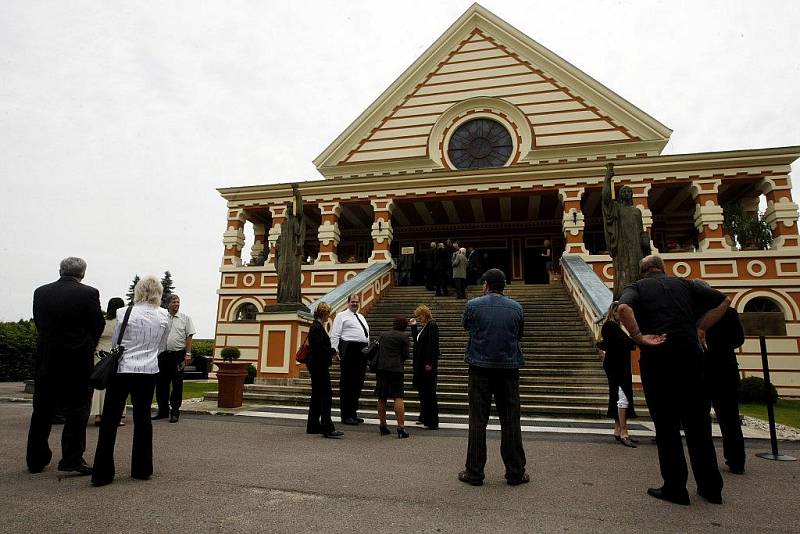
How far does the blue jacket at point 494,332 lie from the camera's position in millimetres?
4051

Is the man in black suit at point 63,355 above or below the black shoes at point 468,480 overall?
above

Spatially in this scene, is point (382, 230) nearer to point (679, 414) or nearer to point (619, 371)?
point (619, 371)

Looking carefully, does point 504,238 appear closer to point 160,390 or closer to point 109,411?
point 160,390

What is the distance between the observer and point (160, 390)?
730cm

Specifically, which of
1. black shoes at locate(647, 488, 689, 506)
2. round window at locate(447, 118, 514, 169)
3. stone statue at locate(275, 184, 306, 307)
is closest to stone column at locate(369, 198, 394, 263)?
round window at locate(447, 118, 514, 169)

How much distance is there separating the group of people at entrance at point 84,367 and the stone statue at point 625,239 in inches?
314

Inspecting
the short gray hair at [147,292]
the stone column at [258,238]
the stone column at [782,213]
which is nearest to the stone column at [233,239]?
the stone column at [258,238]

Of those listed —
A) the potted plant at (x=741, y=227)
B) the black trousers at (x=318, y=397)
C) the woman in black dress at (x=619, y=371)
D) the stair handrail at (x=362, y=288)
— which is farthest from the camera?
the potted plant at (x=741, y=227)

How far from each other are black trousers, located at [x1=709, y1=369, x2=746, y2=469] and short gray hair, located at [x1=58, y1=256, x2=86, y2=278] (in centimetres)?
595

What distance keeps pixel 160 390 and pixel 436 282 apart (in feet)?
30.8

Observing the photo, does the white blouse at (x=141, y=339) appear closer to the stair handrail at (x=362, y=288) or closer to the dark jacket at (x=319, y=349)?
the dark jacket at (x=319, y=349)

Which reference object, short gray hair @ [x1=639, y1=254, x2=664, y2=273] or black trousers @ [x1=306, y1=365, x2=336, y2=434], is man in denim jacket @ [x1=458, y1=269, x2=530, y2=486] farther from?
black trousers @ [x1=306, y1=365, x2=336, y2=434]

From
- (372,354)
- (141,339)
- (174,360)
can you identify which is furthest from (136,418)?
(174,360)

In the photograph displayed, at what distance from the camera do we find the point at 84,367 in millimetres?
4379
